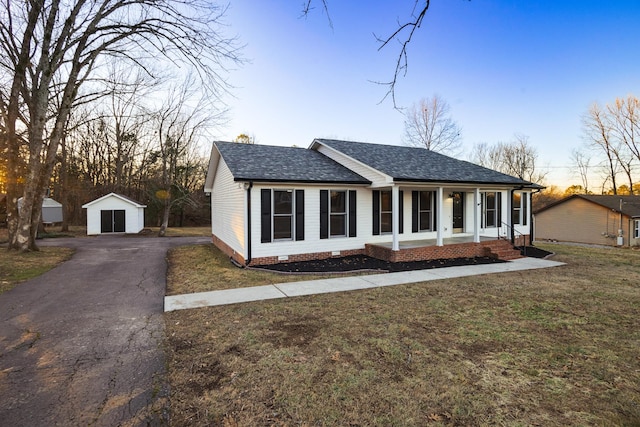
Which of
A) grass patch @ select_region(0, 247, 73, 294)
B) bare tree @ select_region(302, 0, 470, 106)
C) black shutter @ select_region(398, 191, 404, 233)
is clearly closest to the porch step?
black shutter @ select_region(398, 191, 404, 233)

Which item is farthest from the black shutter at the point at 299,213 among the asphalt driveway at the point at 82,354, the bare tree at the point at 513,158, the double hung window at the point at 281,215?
the bare tree at the point at 513,158

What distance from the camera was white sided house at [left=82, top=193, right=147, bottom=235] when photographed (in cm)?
2262

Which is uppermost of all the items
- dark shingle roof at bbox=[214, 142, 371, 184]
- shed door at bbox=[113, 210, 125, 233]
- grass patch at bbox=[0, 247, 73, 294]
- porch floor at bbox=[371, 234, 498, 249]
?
dark shingle roof at bbox=[214, 142, 371, 184]

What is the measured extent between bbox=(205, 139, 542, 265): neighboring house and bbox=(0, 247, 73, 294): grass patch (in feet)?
18.8

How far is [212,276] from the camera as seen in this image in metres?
8.74

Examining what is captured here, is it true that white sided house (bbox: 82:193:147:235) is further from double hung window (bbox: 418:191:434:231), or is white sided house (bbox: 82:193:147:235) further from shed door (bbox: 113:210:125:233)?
double hung window (bbox: 418:191:434:231)

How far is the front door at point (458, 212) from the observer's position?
14.1m

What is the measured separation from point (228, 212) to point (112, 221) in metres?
16.3

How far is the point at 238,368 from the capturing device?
362cm

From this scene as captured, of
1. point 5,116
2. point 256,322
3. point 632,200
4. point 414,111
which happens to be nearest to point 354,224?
point 256,322

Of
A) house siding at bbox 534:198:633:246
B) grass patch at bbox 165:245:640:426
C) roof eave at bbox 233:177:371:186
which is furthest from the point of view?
house siding at bbox 534:198:633:246

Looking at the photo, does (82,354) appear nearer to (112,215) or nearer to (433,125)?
(112,215)

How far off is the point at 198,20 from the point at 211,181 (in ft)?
27.3

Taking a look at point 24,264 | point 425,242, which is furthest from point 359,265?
point 24,264
